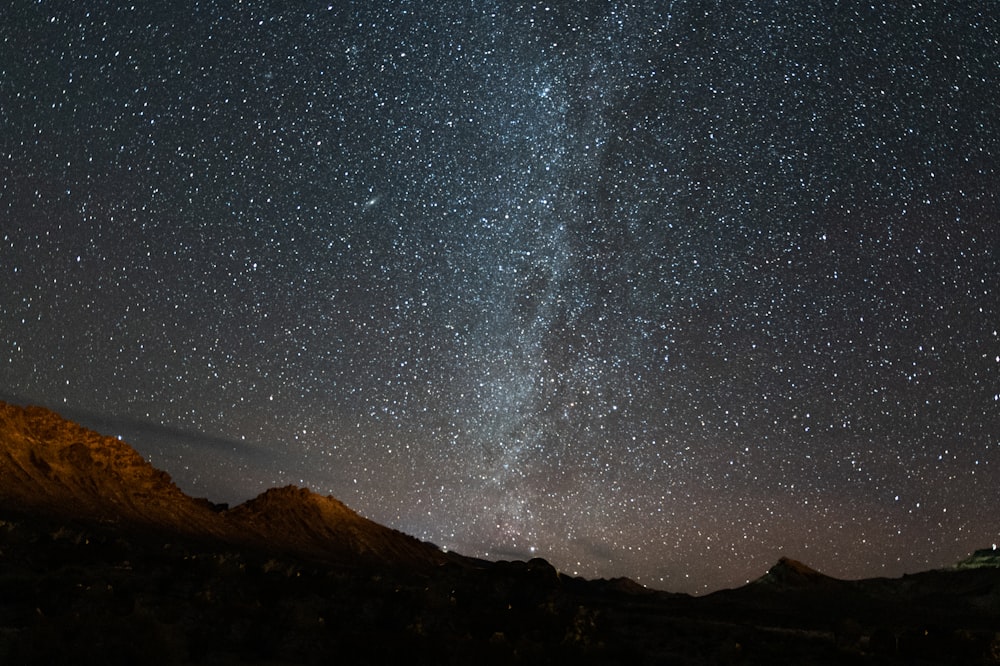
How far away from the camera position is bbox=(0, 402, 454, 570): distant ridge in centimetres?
6034

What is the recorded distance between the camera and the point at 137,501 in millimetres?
68062

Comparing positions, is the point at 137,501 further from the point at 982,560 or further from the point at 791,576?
the point at 982,560

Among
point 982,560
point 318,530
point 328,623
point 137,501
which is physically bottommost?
point 318,530

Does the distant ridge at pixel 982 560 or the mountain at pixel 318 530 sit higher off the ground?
the distant ridge at pixel 982 560

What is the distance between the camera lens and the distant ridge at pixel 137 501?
6034 centimetres

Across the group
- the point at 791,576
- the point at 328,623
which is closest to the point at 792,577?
the point at 791,576

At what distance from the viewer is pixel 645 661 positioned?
18.2m

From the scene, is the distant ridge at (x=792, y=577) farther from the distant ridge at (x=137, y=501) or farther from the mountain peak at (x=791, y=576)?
the distant ridge at (x=137, y=501)

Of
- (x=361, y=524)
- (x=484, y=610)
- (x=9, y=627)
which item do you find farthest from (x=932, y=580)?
(x=9, y=627)

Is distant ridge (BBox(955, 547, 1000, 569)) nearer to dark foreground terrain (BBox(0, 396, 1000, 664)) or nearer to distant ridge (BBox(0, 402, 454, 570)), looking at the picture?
dark foreground terrain (BBox(0, 396, 1000, 664))

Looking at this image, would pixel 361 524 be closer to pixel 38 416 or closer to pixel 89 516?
pixel 38 416

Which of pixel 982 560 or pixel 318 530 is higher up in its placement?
pixel 982 560

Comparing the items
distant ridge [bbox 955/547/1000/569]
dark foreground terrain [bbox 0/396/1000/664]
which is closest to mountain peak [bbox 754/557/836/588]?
distant ridge [bbox 955/547/1000/569]

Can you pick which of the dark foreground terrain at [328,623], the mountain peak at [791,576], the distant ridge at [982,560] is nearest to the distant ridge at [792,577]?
the mountain peak at [791,576]
